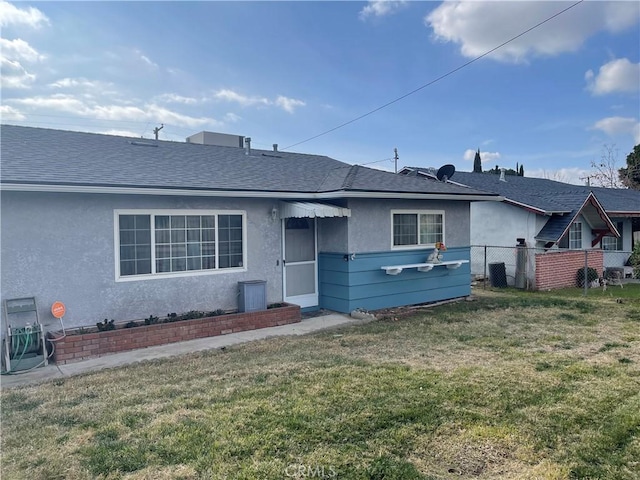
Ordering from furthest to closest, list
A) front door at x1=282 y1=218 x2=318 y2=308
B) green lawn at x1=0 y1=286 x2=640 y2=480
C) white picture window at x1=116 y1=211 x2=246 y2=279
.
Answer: front door at x1=282 y1=218 x2=318 y2=308
white picture window at x1=116 y1=211 x2=246 y2=279
green lawn at x1=0 y1=286 x2=640 y2=480

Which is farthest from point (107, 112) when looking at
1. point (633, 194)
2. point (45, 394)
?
point (633, 194)

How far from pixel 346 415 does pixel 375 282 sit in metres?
6.33

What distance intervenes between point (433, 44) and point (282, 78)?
6158 millimetres

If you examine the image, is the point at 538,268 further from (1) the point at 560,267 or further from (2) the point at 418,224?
(2) the point at 418,224

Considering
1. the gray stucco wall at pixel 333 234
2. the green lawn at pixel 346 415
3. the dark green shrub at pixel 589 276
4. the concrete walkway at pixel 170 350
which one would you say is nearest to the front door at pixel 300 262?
the gray stucco wall at pixel 333 234

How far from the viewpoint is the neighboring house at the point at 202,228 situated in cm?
746

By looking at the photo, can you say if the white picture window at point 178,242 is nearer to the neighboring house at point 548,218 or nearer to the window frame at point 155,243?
the window frame at point 155,243

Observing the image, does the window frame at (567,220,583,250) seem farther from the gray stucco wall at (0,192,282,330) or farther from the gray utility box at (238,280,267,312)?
the gray stucco wall at (0,192,282,330)

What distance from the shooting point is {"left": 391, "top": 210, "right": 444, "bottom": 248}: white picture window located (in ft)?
37.0

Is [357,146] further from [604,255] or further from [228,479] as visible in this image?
[228,479]

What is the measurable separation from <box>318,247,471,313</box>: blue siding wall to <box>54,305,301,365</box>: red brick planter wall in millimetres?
1348

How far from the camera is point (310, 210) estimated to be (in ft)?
31.1

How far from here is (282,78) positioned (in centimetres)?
1794

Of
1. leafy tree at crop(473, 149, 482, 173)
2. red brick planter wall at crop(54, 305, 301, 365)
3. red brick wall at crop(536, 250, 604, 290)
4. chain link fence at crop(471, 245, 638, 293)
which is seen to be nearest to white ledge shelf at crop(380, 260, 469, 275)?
red brick planter wall at crop(54, 305, 301, 365)
